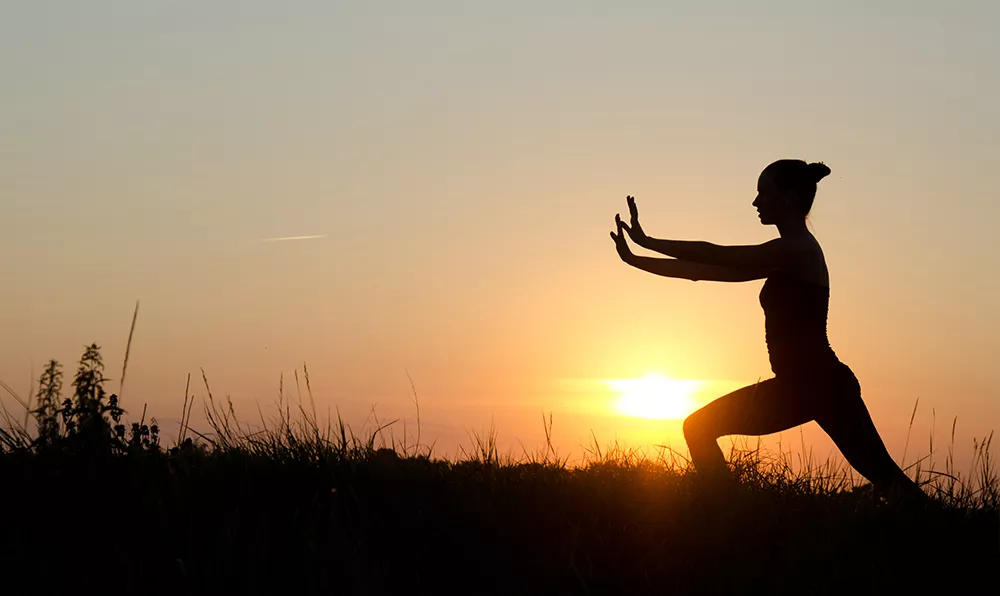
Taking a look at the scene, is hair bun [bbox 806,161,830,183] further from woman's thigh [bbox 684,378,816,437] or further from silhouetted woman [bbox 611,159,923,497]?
woman's thigh [bbox 684,378,816,437]

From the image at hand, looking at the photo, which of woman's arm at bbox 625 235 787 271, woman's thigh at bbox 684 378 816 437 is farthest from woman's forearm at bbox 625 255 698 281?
woman's thigh at bbox 684 378 816 437

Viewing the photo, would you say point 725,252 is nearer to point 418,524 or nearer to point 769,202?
point 769,202

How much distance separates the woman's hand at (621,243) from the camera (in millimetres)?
6918

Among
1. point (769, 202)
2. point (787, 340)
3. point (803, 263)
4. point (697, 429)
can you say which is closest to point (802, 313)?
point (787, 340)

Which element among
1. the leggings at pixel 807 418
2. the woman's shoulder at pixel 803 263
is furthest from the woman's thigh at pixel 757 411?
the woman's shoulder at pixel 803 263

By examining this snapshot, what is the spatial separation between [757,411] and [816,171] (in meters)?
1.75

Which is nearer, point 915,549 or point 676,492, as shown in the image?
point 915,549

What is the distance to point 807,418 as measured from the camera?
22.5ft

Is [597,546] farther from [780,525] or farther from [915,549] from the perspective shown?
[915,549]

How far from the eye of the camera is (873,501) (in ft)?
21.4

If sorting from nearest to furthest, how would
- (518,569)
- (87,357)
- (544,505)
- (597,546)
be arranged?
1. (518,569)
2. (597,546)
3. (544,505)
4. (87,357)

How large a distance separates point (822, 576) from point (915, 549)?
844 millimetres

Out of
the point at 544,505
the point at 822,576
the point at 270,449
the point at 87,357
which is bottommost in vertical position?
the point at 822,576

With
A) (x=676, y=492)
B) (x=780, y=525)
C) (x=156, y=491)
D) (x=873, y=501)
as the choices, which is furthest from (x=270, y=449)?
(x=873, y=501)
